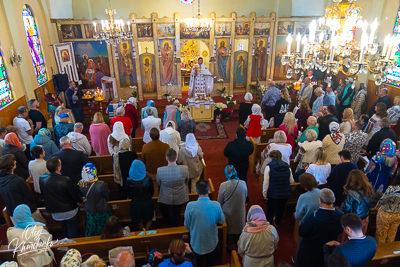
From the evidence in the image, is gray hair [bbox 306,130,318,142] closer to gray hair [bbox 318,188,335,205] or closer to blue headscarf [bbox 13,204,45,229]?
gray hair [bbox 318,188,335,205]

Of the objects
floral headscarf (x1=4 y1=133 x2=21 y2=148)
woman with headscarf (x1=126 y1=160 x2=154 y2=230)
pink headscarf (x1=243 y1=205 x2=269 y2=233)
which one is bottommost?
woman with headscarf (x1=126 y1=160 x2=154 y2=230)

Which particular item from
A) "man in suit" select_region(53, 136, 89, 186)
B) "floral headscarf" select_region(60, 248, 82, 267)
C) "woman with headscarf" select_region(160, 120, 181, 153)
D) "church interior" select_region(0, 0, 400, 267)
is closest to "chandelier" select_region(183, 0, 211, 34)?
"church interior" select_region(0, 0, 400, 267)

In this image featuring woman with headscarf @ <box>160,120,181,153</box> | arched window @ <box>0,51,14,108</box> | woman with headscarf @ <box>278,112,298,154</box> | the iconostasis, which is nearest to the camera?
woman with headscarf @ <box>160,120,181,153</box>

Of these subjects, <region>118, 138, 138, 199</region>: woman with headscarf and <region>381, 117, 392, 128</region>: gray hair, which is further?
<region>381, 117, 392, 128</region>: gray hair

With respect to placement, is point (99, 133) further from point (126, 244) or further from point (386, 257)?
point (386, 257)

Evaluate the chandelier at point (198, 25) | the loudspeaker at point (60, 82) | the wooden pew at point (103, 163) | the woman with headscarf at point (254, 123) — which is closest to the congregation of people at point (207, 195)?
the wooden pew at point (103, 163)

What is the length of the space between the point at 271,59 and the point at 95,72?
8.37 metres

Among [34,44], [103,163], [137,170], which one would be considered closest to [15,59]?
[34,44]

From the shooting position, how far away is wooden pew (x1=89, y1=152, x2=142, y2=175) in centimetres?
615

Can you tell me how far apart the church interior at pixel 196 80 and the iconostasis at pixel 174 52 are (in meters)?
0.05

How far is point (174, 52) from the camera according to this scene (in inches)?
507

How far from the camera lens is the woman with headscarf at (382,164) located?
4902 mm

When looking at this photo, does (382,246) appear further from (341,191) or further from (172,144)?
(172,144)

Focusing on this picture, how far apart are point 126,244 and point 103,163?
2.84m
